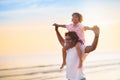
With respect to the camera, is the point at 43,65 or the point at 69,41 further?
the point at 43,65

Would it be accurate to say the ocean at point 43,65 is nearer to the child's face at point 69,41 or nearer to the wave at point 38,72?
the wave at point 38,72

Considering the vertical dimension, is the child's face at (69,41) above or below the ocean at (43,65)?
above

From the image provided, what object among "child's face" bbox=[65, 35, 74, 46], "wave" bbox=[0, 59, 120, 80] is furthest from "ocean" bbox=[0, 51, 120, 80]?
"child's face" bbox=[65, 35, 74, 46]

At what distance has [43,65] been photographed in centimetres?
469

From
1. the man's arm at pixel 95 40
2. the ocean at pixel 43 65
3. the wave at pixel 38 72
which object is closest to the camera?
the man's arm at pixel 95 40

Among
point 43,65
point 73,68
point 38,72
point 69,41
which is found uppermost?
point 69,41

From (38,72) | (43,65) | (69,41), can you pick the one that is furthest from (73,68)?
(38,72)

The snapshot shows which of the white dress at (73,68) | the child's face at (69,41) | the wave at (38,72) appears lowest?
the wave at (38,72)

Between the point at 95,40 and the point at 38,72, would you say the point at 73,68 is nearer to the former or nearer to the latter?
the point at 95,40

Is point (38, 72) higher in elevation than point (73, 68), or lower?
lower

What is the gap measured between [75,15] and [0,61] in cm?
190

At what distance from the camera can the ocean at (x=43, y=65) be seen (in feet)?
14.2

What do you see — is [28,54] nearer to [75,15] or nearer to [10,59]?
[10,59]

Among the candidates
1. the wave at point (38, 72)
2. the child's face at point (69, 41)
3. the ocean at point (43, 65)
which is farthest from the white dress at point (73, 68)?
the wave at point (38, 72)
